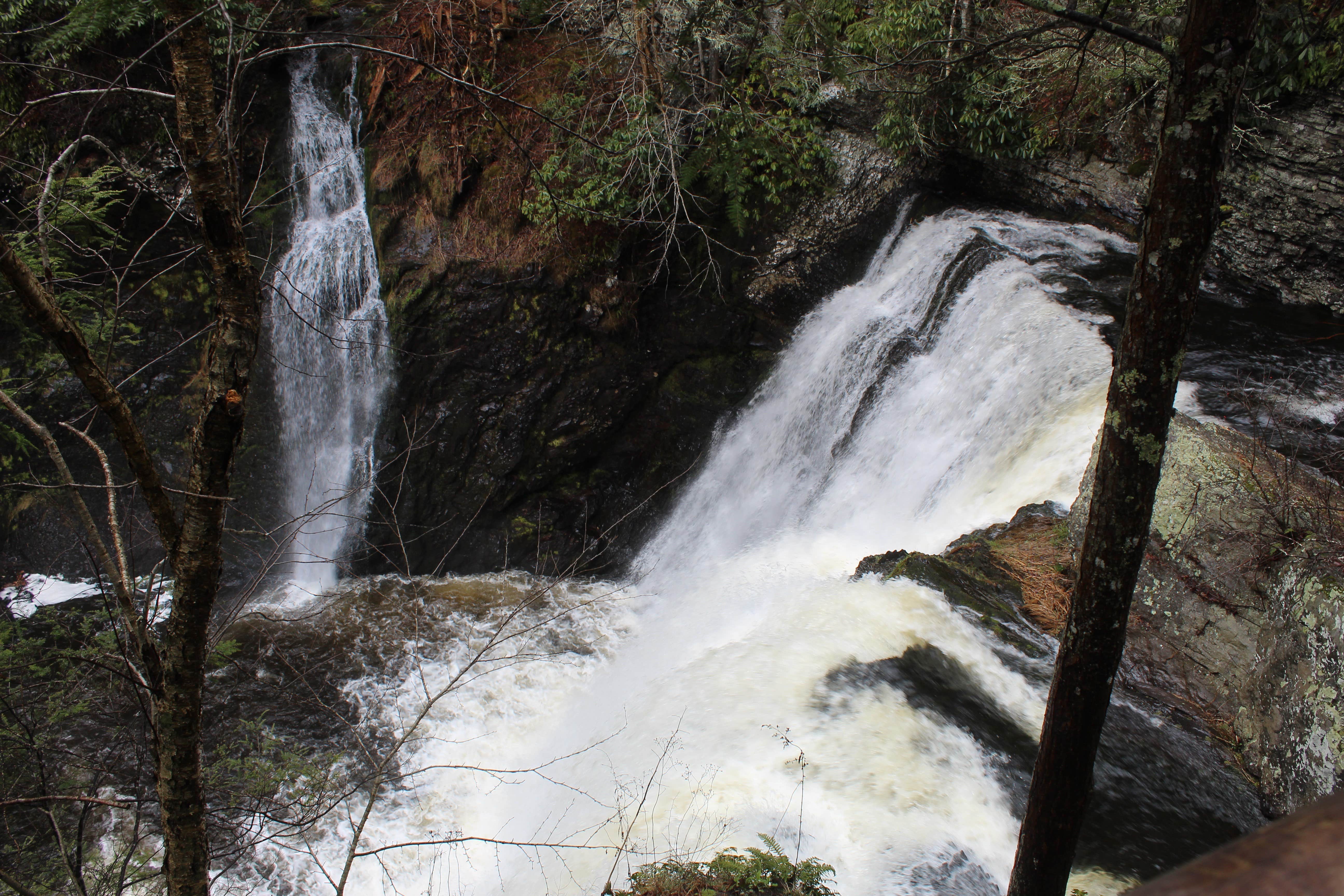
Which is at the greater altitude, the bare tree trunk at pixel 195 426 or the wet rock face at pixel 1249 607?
the bare tree trunk at pixel 195 426

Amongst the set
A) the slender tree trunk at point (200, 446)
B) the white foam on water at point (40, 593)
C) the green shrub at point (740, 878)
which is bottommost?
the white foam on water at point (40, 593)

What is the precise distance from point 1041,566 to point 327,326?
7.63 m

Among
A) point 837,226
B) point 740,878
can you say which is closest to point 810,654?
point 740,878

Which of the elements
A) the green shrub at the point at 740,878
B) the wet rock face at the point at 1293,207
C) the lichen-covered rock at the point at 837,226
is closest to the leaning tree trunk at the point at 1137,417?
the green shrub at the point at 740,878

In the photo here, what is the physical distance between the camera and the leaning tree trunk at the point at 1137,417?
2006mm

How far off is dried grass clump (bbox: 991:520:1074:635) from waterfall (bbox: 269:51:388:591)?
22.1ft

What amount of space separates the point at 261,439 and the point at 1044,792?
8715 mm

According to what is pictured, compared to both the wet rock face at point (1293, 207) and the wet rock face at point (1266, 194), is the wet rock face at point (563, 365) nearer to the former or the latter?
the wet rock face at point (1266, 194)

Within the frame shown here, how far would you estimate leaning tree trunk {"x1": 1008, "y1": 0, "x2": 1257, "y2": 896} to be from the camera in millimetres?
2006

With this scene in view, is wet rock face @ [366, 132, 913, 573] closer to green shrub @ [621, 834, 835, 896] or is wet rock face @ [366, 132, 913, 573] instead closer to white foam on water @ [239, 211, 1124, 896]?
white foam on water @ [239, 211, 1124, 896]

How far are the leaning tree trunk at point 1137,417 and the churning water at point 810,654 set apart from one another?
114 cm

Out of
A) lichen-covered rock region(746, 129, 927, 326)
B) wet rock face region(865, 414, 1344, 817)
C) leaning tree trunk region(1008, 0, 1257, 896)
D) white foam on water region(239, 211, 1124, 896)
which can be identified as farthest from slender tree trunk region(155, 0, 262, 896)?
lichen-covered rock region(746, 129, 927, 326)

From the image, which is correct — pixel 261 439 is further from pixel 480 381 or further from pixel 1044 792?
pixel 1044 792

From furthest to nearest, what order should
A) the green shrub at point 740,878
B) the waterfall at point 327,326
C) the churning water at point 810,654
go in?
the waterfall at point 327,326 < the churning water at point 810,654 < the green shrub at point 740,878
